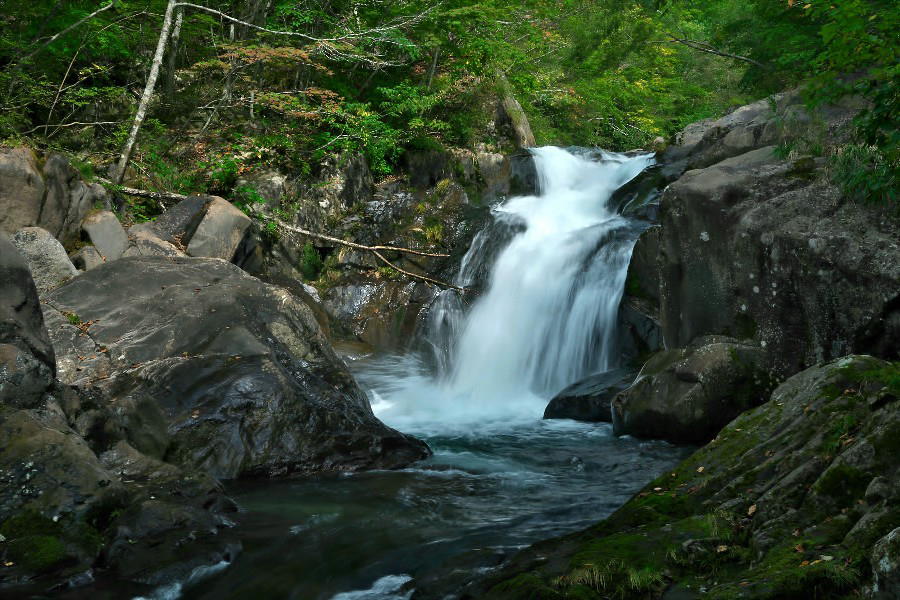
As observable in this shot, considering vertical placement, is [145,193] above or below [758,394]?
above

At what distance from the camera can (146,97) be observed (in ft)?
38.5

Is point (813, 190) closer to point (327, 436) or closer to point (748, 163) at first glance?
point (748, 163)

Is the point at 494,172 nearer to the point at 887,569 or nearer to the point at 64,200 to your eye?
the point at 64,200

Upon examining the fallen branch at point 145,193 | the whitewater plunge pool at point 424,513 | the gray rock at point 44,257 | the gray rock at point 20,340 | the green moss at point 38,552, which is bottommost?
the whitewater plunge pool at point 424,513

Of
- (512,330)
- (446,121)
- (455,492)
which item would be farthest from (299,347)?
(446,121)

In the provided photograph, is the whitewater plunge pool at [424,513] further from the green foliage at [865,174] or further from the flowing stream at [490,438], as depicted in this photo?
the green foliage at [865,174]

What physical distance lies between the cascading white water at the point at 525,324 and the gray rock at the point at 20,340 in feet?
17.3

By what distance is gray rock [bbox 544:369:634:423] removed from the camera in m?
9.30

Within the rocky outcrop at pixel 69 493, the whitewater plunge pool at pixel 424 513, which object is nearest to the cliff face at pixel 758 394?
the whitewater plunge pool at pixel 424 513

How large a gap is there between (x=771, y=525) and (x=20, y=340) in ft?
17.3


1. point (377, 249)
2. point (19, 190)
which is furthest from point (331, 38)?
point (19, 190)

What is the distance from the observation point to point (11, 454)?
4449 mm

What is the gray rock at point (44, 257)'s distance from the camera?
8.59m

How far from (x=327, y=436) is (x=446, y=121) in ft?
40.1
